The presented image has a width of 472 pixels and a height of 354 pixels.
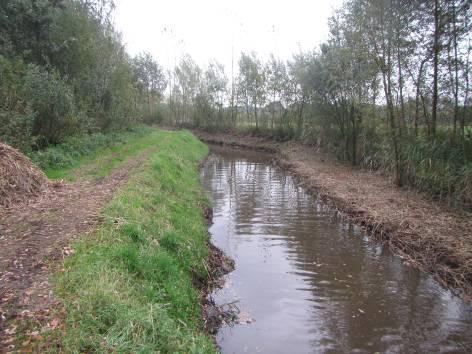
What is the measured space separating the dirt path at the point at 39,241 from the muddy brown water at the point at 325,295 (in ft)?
8.46

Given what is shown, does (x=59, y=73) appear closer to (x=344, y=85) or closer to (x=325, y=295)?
(x=344, y=85)

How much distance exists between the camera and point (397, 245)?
9.04 metres

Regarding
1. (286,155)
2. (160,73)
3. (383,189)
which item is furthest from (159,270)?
(160,73)

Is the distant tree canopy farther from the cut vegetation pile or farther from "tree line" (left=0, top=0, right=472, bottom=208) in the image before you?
the cut vegetation pile

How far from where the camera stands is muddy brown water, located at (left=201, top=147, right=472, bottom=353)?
5590 millimetres

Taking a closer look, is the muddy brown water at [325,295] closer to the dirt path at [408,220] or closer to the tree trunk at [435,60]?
the dirt path at [408,220]

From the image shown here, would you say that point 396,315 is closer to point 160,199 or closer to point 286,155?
point 160,199

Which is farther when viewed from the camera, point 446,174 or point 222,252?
point 446,174

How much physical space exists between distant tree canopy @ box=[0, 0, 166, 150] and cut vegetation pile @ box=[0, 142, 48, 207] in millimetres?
2913

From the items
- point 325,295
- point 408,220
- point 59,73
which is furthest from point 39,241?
point 59,73

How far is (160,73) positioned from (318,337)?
5081cm

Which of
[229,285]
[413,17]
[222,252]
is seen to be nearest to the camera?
[229,285]

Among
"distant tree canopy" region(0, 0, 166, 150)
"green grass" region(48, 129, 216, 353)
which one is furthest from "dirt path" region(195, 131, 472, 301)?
"distant tree canopy" region(0, 0, 166, 150)

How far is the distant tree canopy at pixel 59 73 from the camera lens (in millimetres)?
12659
